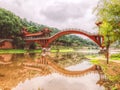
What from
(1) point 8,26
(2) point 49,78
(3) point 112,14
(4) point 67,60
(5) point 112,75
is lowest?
(2) point 49,78

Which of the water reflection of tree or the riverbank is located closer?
the riverbank

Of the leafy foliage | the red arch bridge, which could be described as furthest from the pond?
the red arch bridge

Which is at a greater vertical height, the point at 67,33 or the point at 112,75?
the point at 67,33

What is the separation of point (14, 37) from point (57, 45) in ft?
77.5

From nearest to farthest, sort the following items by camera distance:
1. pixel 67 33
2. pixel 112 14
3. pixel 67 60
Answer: pixel 112 14
pixel 67 60
pixel 67 33

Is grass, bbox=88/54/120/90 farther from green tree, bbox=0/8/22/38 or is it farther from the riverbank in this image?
green tree, bbox=0/8/22/38

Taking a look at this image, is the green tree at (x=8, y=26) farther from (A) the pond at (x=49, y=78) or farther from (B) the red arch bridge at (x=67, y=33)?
(A) the pond at (x=49, y=78)

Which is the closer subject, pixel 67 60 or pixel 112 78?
pixel 112 78

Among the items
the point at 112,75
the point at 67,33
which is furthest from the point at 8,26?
the point at 112,75

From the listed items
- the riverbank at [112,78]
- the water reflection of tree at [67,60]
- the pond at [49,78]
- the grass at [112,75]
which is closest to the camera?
the riverbank at [112,78]

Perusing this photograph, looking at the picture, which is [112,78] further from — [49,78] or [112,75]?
[49,78]

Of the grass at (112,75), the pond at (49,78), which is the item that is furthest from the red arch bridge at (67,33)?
the pond at (49,78)

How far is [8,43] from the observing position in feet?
172

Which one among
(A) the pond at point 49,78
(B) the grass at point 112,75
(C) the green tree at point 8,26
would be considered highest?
(C) the green tree at point 8,26
